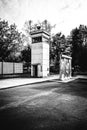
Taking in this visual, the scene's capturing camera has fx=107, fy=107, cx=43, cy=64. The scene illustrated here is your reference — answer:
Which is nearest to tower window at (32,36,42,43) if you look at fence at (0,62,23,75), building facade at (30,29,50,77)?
building facade at (30,29,50,77)

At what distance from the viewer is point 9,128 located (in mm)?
3334

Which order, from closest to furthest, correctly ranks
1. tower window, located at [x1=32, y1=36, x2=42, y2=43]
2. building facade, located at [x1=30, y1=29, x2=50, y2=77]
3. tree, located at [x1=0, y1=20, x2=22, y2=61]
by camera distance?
building facade, located at [x1=30, y1=29, x2=50, y2=77] → tower window, located at [x1=32, y1=36, x2=42, y2=43] → tree, located at [x1=0, y1=20, x2=22, y2=61]

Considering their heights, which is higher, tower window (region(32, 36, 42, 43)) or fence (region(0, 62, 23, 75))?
tower window (region(32, 36, 42, 43))

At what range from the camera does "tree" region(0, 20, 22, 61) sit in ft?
92.9

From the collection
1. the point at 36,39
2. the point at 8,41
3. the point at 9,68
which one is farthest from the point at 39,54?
the point at 8,41

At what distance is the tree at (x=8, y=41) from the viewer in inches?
1115

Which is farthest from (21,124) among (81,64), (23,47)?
(81,64)

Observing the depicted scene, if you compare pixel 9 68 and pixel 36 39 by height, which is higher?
pixel 36 39

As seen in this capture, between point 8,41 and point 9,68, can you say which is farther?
point 8,41

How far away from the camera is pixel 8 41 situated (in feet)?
94.9

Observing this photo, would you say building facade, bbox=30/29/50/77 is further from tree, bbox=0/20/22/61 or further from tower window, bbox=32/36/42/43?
tree, bbox=0/20/22/61

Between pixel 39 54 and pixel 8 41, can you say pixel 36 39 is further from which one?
pixel 8 41

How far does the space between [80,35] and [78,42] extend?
3076 millimetres

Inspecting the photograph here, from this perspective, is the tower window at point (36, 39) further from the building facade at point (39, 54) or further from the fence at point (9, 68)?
the fence at point (9, 68)
